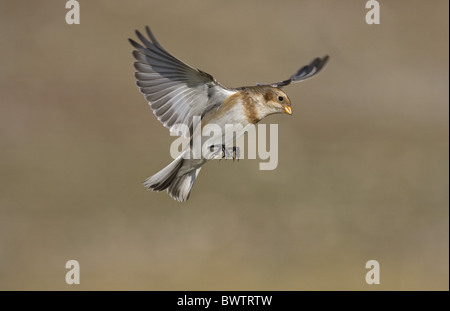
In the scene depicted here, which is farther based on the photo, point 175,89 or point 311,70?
point 311,70

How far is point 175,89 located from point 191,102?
0.13m

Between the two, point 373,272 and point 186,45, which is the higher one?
point 186,45

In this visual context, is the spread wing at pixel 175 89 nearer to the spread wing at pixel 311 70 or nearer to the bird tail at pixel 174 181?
the bird tail at pixel 174 181

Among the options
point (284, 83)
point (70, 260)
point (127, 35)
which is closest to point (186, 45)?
point (127, 35)

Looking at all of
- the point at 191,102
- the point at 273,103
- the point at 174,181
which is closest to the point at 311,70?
the point at 273,103

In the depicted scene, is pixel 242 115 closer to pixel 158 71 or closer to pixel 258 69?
pixel 158 71

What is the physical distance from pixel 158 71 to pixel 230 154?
2.07 ft

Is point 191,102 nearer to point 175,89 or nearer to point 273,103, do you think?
point 175,89

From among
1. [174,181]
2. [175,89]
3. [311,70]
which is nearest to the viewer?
[175,89]

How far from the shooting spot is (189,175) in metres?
4.46

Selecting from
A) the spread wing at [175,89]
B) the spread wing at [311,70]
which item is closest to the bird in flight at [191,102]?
the spread wing at [175,89]

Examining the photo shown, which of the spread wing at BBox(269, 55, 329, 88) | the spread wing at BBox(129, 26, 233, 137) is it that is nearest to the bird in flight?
the spread wing at BBox(129, 26, 233, 137)

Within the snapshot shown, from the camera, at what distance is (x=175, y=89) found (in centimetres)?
412

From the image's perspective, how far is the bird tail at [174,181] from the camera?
4020 millimetres
